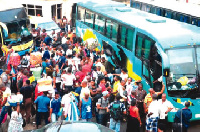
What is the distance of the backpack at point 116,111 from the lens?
1074 cm

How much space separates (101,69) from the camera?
15172mm

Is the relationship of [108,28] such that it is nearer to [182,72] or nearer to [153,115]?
[182,72]

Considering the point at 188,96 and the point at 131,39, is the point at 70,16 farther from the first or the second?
the point at 188,96

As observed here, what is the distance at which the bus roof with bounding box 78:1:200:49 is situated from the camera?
42.5 feet

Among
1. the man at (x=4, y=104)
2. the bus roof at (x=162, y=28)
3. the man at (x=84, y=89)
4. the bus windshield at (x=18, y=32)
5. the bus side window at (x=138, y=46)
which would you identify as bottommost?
the bus windshield at (x=18, y=32)

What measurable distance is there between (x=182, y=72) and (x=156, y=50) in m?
1.27

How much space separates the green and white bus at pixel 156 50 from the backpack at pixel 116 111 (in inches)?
84.0

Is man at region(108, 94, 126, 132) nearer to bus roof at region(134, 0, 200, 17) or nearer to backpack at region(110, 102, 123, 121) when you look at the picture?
backpack at region(110, 102, 123, 121)

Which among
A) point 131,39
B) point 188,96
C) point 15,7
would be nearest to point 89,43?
point 15,7

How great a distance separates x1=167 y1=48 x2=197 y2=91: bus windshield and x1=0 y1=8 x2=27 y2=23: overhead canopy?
35.9ft

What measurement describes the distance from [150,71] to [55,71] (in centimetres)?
359

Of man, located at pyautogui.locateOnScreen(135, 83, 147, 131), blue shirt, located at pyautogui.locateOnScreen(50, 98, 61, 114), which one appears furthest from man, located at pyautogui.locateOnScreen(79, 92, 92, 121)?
man, located at pyautogui.locateOnScreen(135, 83, 147, 131)

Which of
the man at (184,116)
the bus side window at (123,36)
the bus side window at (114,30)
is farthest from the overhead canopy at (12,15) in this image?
the man at (184,116)

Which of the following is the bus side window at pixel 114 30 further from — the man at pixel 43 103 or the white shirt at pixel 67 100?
the white shirt at pixel 67 100
